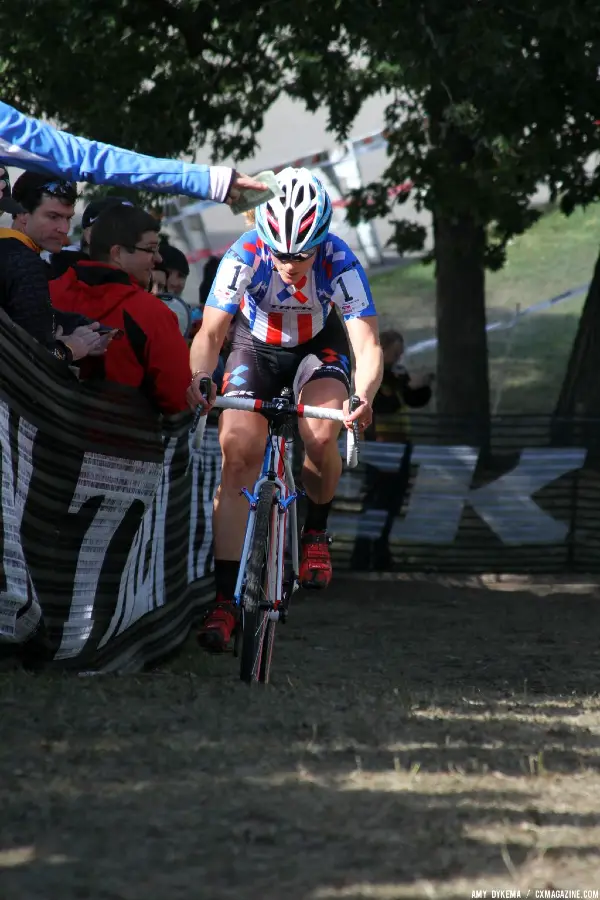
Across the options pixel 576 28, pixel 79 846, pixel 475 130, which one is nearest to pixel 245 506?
pixel 79 846

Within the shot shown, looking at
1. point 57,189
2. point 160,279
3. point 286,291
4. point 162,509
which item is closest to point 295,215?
point 286,291

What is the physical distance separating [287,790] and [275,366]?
3378 millimetres

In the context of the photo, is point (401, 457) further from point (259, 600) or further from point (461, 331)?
point (259, 600)

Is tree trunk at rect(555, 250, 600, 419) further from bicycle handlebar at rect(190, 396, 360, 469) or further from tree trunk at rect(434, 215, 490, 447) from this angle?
bicycle handlebar at rect(190, 396, 360, 469)

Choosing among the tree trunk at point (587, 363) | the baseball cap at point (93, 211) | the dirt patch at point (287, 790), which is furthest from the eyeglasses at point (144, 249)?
the tree trunk at point (587, 363)

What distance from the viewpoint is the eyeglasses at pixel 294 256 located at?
284 inches

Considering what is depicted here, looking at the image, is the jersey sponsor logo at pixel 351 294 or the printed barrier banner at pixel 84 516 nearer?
the printed barrier banner at pixel 84 516

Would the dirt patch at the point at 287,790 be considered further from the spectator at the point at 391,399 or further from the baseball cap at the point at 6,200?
the spectator at the point at 391,399

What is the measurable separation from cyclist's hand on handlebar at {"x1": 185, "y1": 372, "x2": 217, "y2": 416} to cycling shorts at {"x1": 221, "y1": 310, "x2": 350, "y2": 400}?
28.5 inches

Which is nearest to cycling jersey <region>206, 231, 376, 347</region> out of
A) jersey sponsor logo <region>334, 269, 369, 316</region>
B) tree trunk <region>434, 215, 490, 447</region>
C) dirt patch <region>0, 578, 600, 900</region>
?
jersey sponsor logo <region>334, 269, 369, 316</region>

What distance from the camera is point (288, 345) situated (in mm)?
7758

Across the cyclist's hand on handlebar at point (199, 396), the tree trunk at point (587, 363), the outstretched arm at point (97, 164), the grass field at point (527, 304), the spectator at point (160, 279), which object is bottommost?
the grass field at point (527, 304)

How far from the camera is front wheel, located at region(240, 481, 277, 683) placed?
22.7 feet

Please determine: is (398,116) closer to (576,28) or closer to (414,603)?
(576,28)
